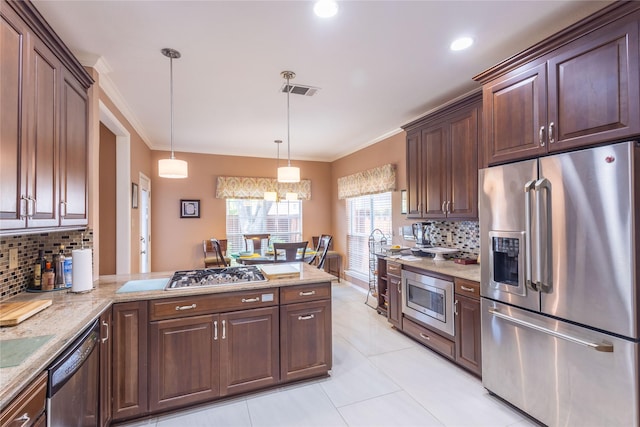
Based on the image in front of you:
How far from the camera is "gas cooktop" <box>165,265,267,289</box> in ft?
7.53

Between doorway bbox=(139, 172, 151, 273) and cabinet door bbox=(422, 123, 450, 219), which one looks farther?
doorway bbox=(139, 172, 151, 273)

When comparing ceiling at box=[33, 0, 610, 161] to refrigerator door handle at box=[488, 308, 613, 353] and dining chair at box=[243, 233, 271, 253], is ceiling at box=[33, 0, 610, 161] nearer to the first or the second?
refrigerator door handle at box=[488, 308, 613, 353]

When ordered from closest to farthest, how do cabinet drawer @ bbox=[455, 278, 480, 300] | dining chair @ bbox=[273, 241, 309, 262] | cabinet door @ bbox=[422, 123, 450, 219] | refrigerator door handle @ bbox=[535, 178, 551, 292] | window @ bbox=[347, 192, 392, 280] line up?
refrigerator door handle @ bbox=[535, 178, 551, 292] < cabinet drawer @ bbox=[455, 278, 480, 300] < cabinet door @ bbox=[422, 123, 450, 219] < dining chair @ bbox=[273, 241, 309, 262] < window @ bbox=[347, 192, 392, 280]

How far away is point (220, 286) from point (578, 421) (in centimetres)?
242

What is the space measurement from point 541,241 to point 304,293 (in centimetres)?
171

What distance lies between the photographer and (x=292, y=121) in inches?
165

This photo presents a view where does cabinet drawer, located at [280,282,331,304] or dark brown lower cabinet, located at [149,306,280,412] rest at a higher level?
cabinet drawer, located at [280,282,331,304]

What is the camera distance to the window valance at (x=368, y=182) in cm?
461

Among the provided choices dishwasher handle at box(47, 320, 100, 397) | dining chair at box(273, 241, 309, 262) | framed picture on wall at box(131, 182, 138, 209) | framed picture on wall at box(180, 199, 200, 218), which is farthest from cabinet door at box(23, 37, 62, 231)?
framed picture on wall at box(180, 199, 200, 218)

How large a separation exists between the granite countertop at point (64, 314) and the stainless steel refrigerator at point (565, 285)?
1394mm

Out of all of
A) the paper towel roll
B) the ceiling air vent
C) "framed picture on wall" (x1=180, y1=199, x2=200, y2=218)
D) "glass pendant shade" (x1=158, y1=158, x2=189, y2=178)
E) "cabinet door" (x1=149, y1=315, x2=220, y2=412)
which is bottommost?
"cabinet door" (x1=149, y1=315, x2=220, y2=412)

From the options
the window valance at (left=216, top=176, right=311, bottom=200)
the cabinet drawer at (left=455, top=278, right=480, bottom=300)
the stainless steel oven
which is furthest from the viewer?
the window valance at (left=216, top=176, right=311, bottom=200)

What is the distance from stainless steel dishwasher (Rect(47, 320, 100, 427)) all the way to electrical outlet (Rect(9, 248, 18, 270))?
0.75 meters

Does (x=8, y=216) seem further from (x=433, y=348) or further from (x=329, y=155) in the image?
(x=329, y=155)
